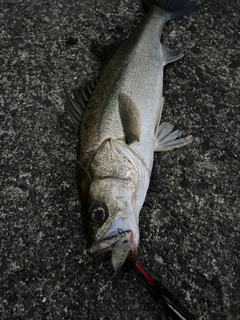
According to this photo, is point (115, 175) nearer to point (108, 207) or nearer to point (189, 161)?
point (108, 207)

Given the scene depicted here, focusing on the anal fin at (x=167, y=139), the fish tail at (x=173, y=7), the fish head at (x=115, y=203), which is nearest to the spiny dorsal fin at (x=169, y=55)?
the fish tail at (x=173, y=7)

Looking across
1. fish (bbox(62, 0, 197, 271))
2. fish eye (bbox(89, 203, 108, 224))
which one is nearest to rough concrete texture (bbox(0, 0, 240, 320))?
fish (bbox(62, 0, 197, 271))

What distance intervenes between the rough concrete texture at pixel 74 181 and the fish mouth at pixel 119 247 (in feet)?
0.67

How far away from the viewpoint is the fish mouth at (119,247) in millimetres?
2137

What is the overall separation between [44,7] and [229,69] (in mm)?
1634

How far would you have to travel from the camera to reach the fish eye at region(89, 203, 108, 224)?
7.21 ft

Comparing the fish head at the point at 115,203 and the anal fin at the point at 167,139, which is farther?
the anal fin at the point at 167,139

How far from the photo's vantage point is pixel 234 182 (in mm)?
2736

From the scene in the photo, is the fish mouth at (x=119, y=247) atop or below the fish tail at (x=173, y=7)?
below

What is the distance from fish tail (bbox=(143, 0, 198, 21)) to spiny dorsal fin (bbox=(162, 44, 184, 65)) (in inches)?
13.1

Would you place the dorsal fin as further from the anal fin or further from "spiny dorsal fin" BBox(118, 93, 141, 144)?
the anal fin

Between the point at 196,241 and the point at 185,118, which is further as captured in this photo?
the point at 185,118

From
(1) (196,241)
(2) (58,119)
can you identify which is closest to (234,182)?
(1) (196,241)

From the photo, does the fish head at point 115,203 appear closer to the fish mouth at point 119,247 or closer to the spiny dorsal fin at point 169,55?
the fish mouth at point 119,247
